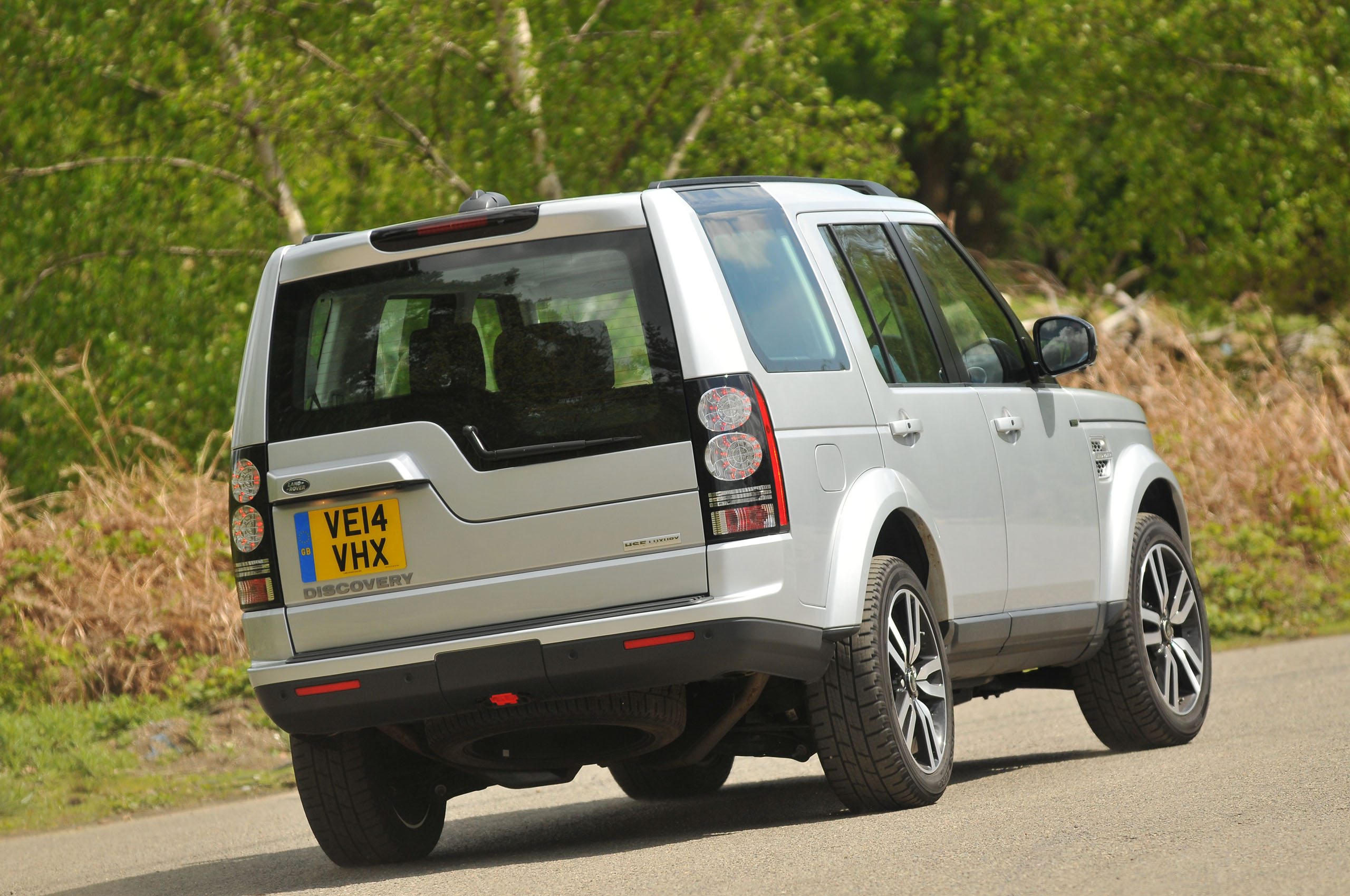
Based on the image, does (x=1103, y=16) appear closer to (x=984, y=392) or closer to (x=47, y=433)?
(x=47, y=433)


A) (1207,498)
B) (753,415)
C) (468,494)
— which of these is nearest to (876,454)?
(753,415)

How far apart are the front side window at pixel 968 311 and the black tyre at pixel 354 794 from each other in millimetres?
2587

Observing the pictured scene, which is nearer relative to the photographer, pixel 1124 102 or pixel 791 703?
pixel 791 703

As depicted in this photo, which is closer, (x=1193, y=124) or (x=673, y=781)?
(x=673, y=781)

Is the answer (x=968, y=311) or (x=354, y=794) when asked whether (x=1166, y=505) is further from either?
(x=354, y=794)

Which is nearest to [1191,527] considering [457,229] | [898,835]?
[898,835]

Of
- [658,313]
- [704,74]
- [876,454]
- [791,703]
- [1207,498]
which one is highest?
[704,74]

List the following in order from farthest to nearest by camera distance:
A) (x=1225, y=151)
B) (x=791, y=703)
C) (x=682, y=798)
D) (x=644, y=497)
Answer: (x=1225, y=151) → (x=682, y=798) → (x=791, y=703) → (x=644, y=497)

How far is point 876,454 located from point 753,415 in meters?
0.73

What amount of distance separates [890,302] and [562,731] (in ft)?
6.22

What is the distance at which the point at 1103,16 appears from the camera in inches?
788

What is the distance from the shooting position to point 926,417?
19.8 ft

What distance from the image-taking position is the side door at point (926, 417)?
586cm

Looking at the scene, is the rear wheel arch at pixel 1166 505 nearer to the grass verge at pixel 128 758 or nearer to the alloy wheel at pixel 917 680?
the alloy wheel at pixel 917 680
